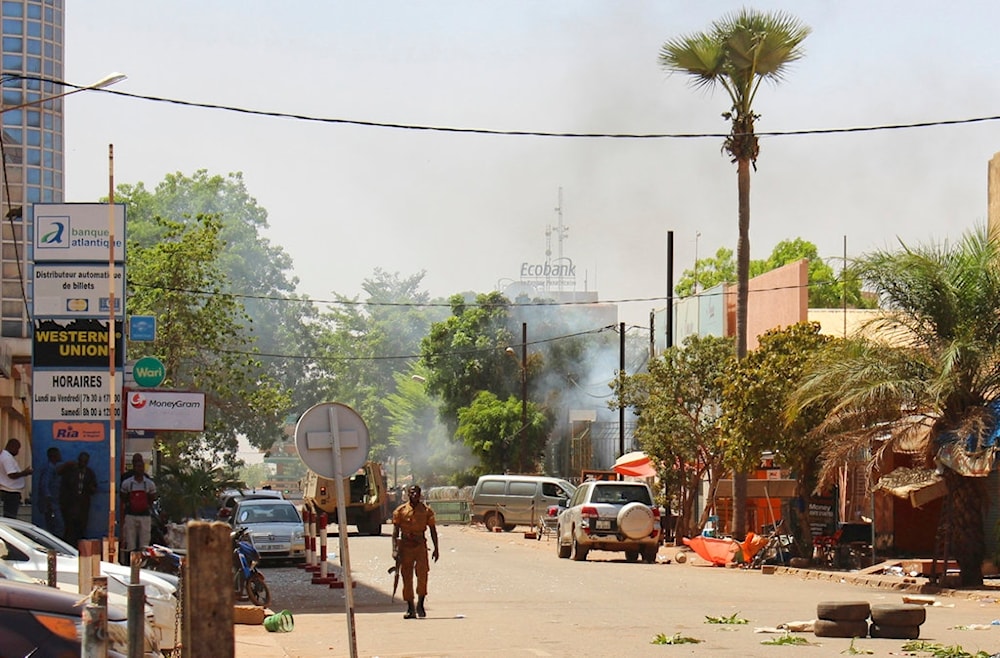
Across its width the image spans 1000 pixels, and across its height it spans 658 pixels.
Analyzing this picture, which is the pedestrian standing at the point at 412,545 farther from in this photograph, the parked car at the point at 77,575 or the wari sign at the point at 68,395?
the wari sign at the point at 68,395

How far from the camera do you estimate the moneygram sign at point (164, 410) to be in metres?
28.8

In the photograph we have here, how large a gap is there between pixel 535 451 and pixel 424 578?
5595 centimetres

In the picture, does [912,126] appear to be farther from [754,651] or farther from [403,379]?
[403,379]

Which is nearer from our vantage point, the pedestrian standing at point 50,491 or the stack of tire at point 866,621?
the stack of tire at point 866,621

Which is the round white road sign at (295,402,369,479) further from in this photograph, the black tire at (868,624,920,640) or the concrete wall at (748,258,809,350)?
the concrete wall at (748,258,809,350)

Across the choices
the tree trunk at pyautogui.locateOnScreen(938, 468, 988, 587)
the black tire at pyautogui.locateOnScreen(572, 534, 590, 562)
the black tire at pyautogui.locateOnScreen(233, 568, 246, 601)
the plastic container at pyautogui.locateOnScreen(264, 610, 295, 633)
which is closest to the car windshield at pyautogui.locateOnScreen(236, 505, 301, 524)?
the black tire at pyautogui.locateOnScreen(572, 534, 590, 562)

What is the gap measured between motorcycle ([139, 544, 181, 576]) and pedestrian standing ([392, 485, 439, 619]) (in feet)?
9.62

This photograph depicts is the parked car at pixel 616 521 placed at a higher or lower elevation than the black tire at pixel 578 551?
higher

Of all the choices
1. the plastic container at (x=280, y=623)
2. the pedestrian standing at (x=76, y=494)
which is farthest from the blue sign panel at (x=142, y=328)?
the plastic container at (x=280, y=623)

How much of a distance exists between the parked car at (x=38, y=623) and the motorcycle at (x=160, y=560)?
11265 mm

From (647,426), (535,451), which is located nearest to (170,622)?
(647,426)

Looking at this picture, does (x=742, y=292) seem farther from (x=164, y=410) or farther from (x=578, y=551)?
(x=164, y=410)

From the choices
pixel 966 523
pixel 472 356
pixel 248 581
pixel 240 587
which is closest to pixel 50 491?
pixel 240 587

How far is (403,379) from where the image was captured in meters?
108
